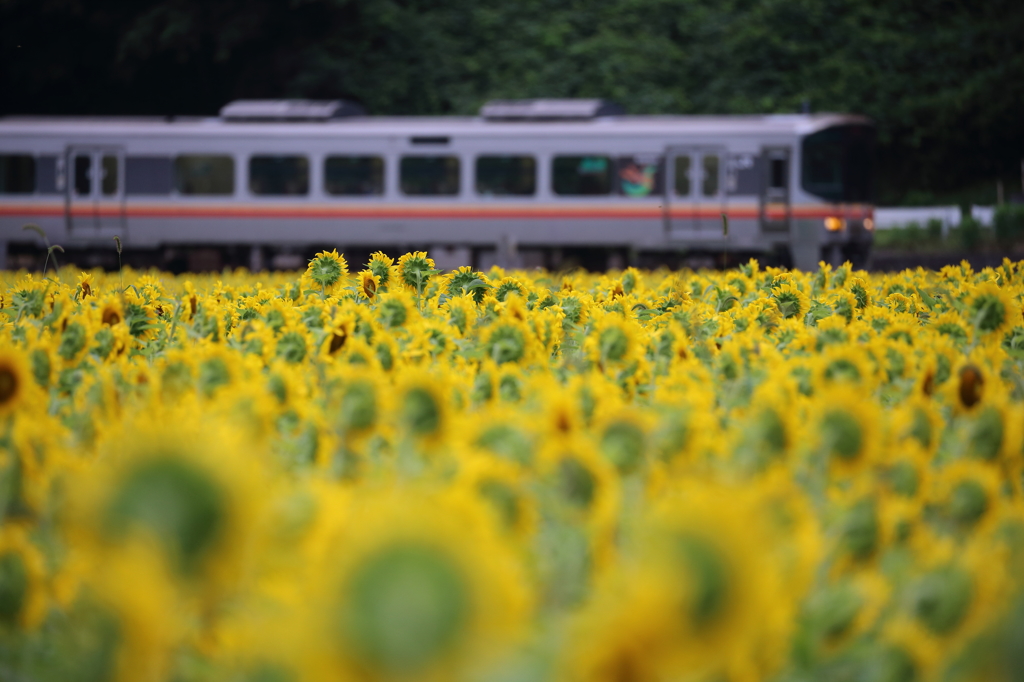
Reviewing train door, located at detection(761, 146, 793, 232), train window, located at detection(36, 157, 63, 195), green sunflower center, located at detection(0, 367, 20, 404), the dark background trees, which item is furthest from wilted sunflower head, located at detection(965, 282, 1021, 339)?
the dark background trees

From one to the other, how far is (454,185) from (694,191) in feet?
11.6

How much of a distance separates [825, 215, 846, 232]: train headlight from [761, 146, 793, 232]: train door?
2.18 ft

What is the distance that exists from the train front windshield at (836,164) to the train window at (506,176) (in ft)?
13.2

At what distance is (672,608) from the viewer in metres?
1.05

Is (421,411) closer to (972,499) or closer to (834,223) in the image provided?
(972,499)

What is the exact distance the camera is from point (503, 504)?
1.60 metres

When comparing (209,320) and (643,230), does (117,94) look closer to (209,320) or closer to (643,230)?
(643,230)

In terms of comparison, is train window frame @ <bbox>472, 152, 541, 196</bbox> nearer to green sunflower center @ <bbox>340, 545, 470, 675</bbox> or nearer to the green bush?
the green bush

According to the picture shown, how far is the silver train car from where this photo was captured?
1817 centimetres

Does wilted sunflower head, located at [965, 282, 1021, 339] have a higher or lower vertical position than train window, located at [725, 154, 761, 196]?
higher

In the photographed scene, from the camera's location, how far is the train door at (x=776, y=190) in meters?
18.2

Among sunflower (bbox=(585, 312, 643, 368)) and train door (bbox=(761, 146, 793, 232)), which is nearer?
sunflower (bbox=(585, 312, 643, 368))

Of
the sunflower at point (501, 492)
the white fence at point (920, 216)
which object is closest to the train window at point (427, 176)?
the white fence at point (920, 216)

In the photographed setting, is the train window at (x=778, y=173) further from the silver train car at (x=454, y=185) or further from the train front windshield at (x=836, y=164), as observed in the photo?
the train front windshield at (x=836, y=164)
